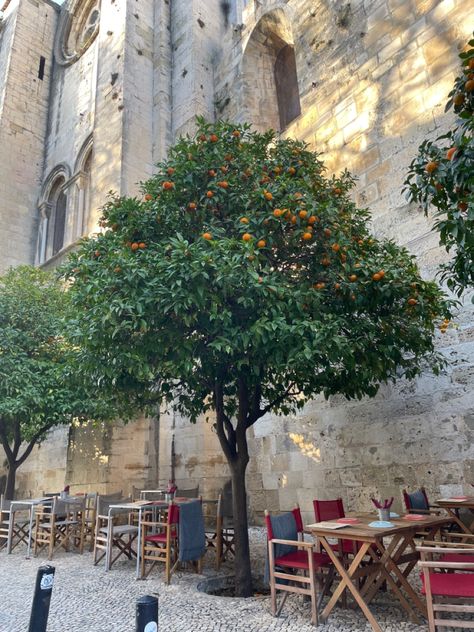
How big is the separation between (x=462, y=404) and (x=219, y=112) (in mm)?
10247

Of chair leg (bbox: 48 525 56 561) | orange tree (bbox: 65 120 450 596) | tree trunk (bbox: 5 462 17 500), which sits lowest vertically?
chair leg (bbox: 48 525 56 561)

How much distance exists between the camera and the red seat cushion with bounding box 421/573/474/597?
2775 millimetres

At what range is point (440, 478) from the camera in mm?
6254

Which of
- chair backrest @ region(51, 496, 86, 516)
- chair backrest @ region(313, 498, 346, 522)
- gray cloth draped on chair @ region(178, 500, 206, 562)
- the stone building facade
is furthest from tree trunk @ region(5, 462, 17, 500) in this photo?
chair backrest @ region(313, 498, 346, 522)

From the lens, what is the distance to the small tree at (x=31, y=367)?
808 centimetres

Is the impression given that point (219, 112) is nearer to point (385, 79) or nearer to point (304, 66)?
point (304, 66)

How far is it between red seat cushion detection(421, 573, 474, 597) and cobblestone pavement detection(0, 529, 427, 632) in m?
0.56

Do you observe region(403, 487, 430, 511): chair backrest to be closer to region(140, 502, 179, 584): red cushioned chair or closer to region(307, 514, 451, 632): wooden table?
region(307, 514, 451, 632): wooden table

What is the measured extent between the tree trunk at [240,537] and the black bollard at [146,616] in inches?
107

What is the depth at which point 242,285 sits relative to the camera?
4.03 metres

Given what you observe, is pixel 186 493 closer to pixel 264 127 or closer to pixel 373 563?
pixel 373 563

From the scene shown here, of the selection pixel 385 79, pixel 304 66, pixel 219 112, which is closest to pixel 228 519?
pixel 385 79

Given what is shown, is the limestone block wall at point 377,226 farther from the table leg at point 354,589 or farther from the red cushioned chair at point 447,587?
the red cushioned chair at point 447,587

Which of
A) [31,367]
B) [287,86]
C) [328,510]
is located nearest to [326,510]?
[328,510]
